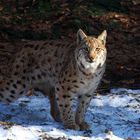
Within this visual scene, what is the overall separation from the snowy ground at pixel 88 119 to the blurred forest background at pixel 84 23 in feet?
4.97

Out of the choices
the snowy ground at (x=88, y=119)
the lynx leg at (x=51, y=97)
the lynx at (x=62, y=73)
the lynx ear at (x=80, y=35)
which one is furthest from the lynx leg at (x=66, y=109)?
the lynx ear at (x=80, y=35)

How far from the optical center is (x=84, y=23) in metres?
14.8

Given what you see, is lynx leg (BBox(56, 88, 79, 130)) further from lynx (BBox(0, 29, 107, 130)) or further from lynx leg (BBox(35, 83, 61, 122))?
lynx leg (BBox(35, 83, 61, 122))

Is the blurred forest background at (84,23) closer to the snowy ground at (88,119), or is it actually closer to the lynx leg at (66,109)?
the snowy ground at (88,119)

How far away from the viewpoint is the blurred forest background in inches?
516

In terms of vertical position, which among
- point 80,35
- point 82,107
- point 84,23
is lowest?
point 84,23

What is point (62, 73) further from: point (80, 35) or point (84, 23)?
point (84, 23)

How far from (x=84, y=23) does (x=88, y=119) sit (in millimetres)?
5450

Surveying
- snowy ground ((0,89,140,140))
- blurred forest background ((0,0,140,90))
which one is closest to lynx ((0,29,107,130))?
snowy ground ((0,89,140,140))

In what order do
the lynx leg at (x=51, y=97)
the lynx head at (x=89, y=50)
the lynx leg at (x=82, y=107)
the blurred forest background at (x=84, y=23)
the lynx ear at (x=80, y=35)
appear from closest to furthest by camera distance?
the lynx head at (x=89, y=50) → the lynx ear at (x=80, y=35) → the lynx leg at (x=82, y=107) → the lynx leg at (x=51, y=97) → the blurred forest background at (x=84, y=23)

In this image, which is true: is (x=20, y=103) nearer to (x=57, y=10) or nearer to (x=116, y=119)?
(x=116, y=119)

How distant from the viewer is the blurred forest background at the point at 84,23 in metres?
13.1

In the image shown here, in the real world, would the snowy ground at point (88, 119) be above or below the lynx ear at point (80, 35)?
below

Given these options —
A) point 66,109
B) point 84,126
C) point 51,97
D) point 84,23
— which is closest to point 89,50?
point 66,109
